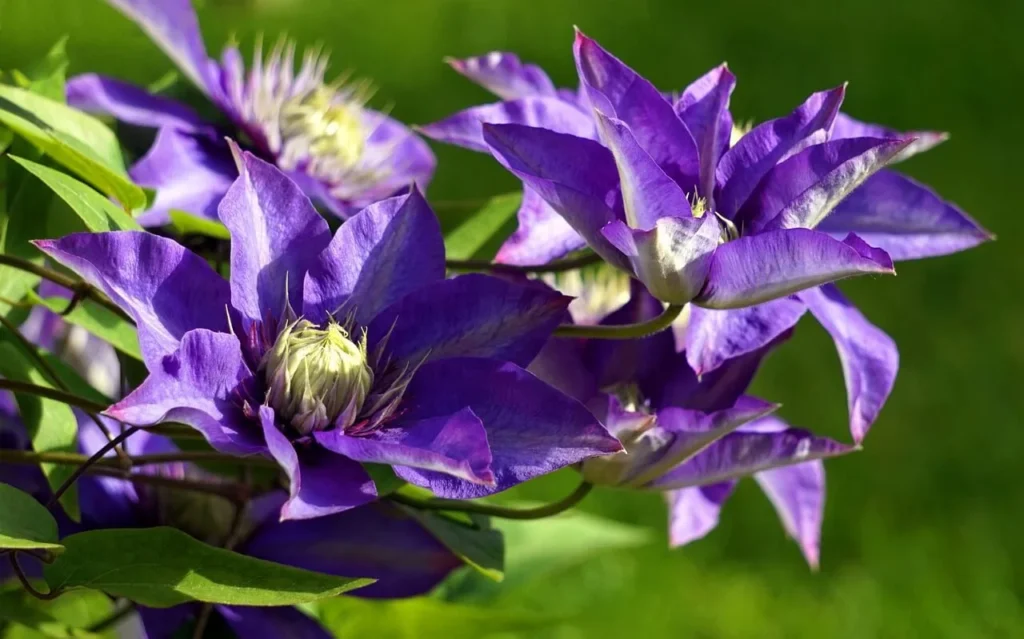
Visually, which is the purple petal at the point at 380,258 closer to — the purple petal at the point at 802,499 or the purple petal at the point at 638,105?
the purple petal at the point at 638,105

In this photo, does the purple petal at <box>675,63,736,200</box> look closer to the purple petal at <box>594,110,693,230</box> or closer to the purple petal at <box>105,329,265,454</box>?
the purple petal at <box>594,110,693,230</box>

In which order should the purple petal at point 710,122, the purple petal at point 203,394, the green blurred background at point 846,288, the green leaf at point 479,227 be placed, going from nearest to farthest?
the purple petal at point 203,394 < the purple petal at point 710,122 < the green leaf at point 479,227 < the green blurred background at point 846,288


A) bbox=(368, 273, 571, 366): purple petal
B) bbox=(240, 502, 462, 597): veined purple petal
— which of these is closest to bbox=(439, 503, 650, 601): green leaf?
bbox=(240, 502, 462, 597): veined purple petal

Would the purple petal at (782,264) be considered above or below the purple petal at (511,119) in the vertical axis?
below

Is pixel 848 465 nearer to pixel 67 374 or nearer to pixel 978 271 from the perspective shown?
pixel 978 271

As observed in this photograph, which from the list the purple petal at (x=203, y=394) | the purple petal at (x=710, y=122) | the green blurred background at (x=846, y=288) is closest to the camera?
the purple petal at (x=203, y=394)

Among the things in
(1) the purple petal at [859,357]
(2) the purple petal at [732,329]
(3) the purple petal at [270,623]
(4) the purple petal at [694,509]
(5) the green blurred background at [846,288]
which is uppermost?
(2) the purple petal at [732,329]

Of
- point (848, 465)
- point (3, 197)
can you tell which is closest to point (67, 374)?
point (3, 197)

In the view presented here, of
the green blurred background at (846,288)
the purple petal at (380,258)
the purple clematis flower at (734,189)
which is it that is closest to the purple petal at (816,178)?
the purple clematis flower at (734,189)

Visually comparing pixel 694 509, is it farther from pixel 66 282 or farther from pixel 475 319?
pixel 66 282
